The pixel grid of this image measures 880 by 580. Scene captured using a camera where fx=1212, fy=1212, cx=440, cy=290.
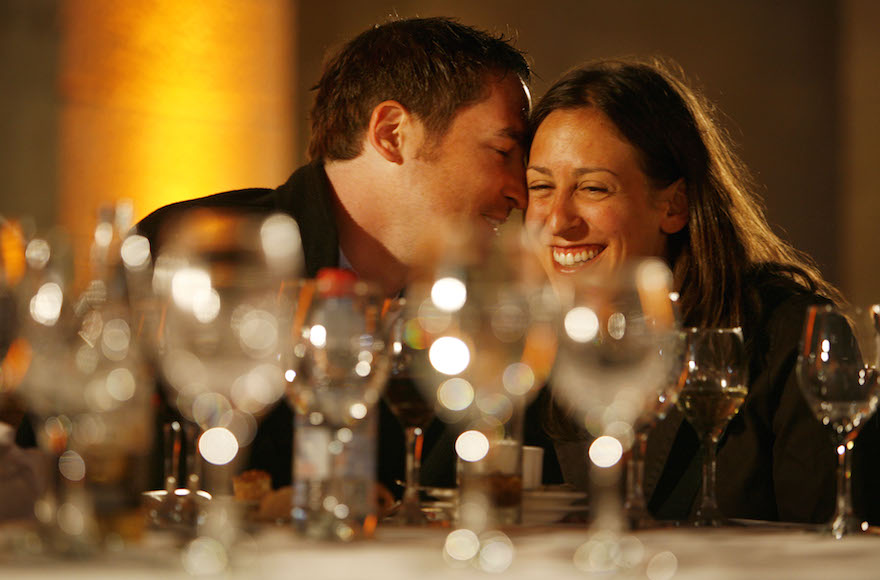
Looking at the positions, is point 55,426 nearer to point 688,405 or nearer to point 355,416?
point 355,416

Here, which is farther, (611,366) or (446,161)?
(446,161)

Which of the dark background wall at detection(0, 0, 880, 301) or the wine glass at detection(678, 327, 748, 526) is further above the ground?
the dark background wall at detection(0, 0, 880, 301)

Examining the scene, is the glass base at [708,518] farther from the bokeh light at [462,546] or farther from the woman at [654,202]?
the woman at [654,202]

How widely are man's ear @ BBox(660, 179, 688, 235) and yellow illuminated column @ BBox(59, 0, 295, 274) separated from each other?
3.08 meters

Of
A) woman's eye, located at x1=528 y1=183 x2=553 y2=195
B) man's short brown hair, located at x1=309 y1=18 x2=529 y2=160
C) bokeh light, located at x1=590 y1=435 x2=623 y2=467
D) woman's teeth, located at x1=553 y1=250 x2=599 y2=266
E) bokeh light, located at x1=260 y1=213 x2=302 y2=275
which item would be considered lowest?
bokeh light, located at x1=590 y1=435 x2=623 y2=467

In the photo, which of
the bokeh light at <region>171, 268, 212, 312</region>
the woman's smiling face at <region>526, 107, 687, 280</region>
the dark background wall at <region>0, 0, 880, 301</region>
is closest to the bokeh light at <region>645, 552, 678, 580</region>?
the bokeh light at <region>171, 268, 212, 312</region>

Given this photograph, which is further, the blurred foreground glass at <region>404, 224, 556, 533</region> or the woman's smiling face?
the woman's smiling face

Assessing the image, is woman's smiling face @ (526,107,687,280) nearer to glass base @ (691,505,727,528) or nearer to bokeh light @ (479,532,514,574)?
glass base @ (691,505,727,528)

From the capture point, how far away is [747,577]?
1028mm

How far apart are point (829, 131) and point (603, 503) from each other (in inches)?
182

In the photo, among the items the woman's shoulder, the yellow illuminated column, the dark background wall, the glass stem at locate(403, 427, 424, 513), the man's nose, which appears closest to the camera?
the glass stem at locate(403, 427, 424, 513)

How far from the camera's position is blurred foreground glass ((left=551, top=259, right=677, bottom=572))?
1188 mm

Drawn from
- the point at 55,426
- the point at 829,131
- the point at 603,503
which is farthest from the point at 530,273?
the point at 829,131

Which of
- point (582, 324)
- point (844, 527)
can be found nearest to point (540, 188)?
point (844, 527)
